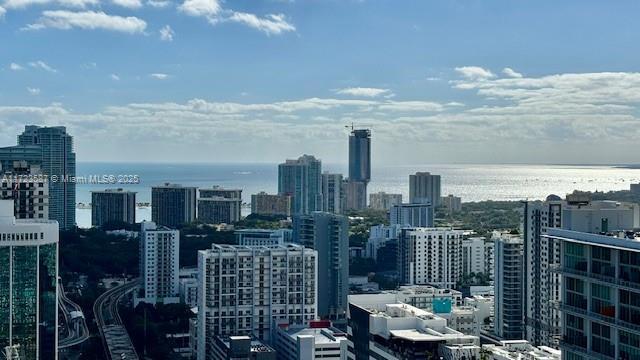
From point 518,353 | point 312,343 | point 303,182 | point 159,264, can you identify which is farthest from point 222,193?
point 518,353

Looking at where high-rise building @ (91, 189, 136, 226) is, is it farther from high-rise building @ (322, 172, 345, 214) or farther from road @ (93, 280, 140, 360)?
road @ (93, 280, 140, 360)

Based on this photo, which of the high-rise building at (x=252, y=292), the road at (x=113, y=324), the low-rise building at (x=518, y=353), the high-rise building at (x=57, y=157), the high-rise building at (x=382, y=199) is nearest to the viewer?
the low-rise building at (x=518, y=353)

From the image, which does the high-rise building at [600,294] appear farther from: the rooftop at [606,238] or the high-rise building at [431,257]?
the high-rise building at [431,257]

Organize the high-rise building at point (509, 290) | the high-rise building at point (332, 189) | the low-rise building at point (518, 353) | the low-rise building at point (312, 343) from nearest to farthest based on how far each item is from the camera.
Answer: the low-rise building at point (518, 353)
the low-rise building at point (312, 343)
the high-rise building at point (509, 290)
the high-rise building at point (332, 189)

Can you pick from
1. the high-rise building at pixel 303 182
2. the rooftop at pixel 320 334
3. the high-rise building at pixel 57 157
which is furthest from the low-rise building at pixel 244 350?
the high-rise building at pixel 303 182

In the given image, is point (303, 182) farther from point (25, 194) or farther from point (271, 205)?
point (25, 194)

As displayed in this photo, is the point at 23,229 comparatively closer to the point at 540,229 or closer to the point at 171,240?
the point at 540,229

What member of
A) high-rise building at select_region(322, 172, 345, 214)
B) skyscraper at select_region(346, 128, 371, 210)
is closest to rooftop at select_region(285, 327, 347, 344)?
high-rise building at select_region(322, 172, 345, 214)
